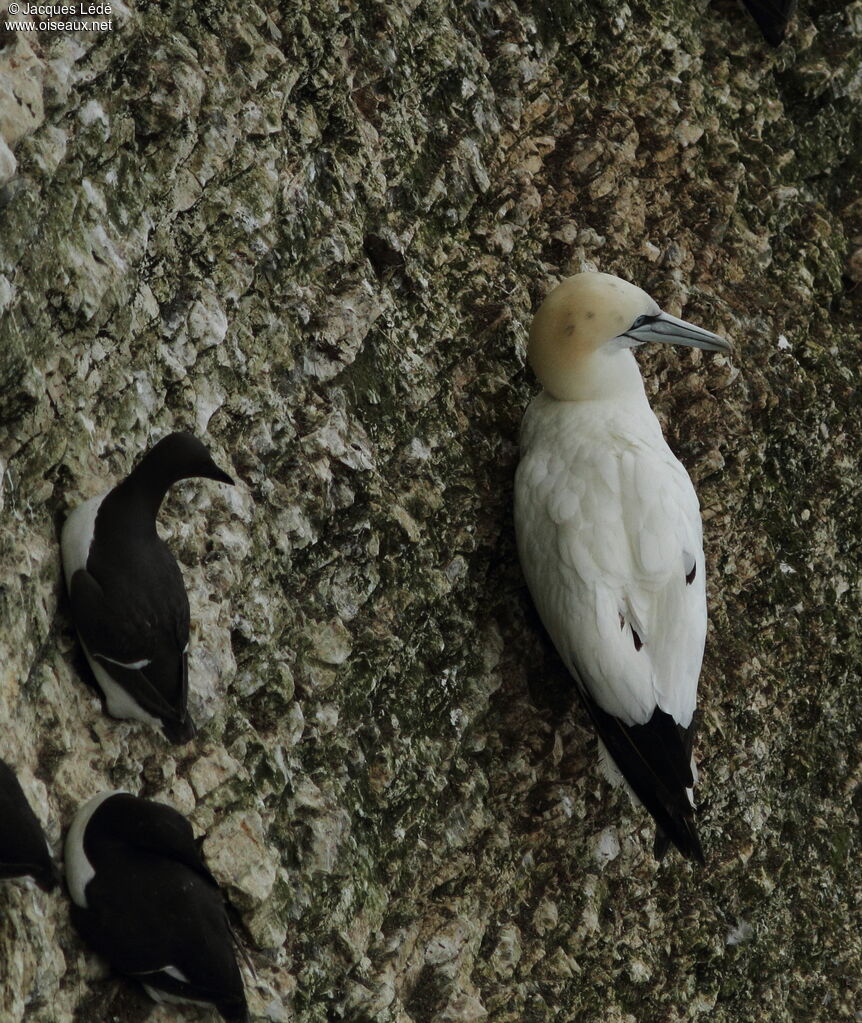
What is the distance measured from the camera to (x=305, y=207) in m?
5.06

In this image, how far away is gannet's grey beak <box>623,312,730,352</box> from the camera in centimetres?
530

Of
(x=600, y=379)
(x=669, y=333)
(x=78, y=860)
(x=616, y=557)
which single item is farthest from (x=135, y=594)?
→ (x=669, y=333)

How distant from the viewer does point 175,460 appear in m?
3.97

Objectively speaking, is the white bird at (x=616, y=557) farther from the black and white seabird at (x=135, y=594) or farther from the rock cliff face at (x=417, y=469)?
the black and white seabird at (x=135, y=594)

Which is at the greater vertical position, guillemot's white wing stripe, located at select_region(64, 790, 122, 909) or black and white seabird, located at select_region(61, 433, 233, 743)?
black and white seabird, located at select_region(61, 433, 233, 743)

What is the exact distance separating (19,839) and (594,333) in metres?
2.93

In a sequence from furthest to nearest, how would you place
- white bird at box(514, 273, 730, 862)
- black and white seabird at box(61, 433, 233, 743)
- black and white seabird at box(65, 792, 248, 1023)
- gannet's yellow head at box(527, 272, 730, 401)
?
gannet's yellow head at box(527, 272, 730, 401) → white bird at box(514, 273, 730, 862) → black and white seabird at box(61, 433, 233, 743) → black and white seabird at box(65, 792, 248, 1023)

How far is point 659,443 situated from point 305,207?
1564 millimetres

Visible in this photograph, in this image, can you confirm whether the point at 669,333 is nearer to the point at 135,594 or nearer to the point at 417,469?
the point at 417,469

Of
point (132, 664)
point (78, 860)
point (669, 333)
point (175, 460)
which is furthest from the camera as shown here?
point (669, 333)

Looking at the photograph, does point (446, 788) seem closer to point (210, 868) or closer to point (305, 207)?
point (210, 868)

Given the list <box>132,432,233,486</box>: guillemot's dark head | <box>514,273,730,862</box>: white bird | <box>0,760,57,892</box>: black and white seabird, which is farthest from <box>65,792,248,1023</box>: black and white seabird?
<box>514,273,730,862</box>: white bird

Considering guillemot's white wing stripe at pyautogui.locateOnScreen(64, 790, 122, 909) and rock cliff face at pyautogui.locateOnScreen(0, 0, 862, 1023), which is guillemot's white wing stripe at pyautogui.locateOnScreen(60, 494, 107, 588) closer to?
rock cliff face at pyautogui.locateOnScreen(0, 0, 862, 1023)

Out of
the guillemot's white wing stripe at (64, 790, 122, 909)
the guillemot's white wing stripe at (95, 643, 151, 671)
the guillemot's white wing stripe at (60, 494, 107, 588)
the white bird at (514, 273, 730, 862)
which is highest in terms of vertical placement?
the guillemot's white wing stripe at (60, 494, 107, 588)
